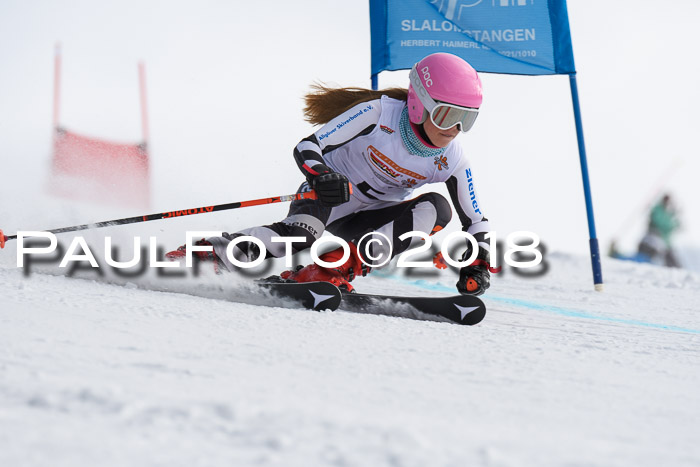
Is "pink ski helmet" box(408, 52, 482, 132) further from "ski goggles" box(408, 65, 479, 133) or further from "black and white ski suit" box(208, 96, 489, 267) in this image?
"black and white ski suit" box(208, 96, 489, 267)

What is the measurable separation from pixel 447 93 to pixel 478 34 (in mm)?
2618

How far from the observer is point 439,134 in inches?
117

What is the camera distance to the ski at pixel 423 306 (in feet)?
8.71

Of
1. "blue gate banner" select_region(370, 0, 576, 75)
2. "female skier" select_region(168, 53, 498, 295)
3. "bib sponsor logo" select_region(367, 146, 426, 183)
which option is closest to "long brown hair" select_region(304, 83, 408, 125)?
"female skier" select_region(168, 53, 498, 295)

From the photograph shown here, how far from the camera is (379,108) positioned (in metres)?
3.12

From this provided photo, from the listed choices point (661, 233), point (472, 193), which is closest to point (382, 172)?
point (472, 193)

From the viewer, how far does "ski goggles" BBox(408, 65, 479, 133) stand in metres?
2.85

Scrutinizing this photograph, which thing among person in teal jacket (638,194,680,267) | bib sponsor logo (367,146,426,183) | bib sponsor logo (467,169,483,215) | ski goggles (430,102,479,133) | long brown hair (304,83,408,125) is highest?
long brown hair (304,83,408,125)

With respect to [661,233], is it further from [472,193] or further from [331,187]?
[331,187]

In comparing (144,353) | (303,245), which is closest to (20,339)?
(144,353)

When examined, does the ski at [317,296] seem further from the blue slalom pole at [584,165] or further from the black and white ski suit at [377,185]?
the blue slalom pole at [584,165]

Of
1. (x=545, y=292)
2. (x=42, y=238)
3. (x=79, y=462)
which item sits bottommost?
(x=545, y=292)

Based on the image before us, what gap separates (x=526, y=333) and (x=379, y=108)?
4.23 feet

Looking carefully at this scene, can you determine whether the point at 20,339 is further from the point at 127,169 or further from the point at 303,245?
the point at 127,169
